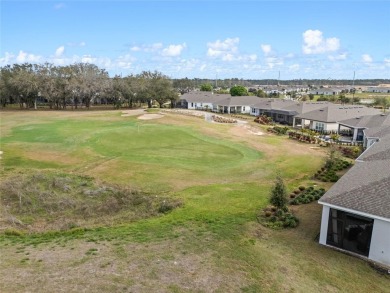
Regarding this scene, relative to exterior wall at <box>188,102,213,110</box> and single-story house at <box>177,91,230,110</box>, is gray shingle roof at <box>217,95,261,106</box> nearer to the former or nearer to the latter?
single-story house at <box>177,91,230,110</box>

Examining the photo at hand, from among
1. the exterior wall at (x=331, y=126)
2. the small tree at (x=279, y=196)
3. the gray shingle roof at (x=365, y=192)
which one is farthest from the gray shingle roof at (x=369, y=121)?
the small tree at (x=279, y=196)

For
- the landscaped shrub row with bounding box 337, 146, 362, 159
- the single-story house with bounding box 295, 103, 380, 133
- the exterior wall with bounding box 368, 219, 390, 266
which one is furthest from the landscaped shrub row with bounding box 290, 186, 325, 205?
the single-story house with bounding box 295, 103, 380, 133

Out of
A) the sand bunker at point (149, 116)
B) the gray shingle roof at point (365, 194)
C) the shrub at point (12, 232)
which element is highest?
the gray shingle roof at point (365, 194)

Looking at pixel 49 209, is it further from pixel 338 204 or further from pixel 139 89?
pixel 139 89

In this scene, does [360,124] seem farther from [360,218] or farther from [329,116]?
[360,218]

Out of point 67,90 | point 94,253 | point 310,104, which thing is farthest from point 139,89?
point 94,253

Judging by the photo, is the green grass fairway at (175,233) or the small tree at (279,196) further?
the small tree at (279,196)

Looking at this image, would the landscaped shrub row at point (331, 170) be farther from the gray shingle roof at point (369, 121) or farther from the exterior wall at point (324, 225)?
the gray shingle roof at point (369, 121)
